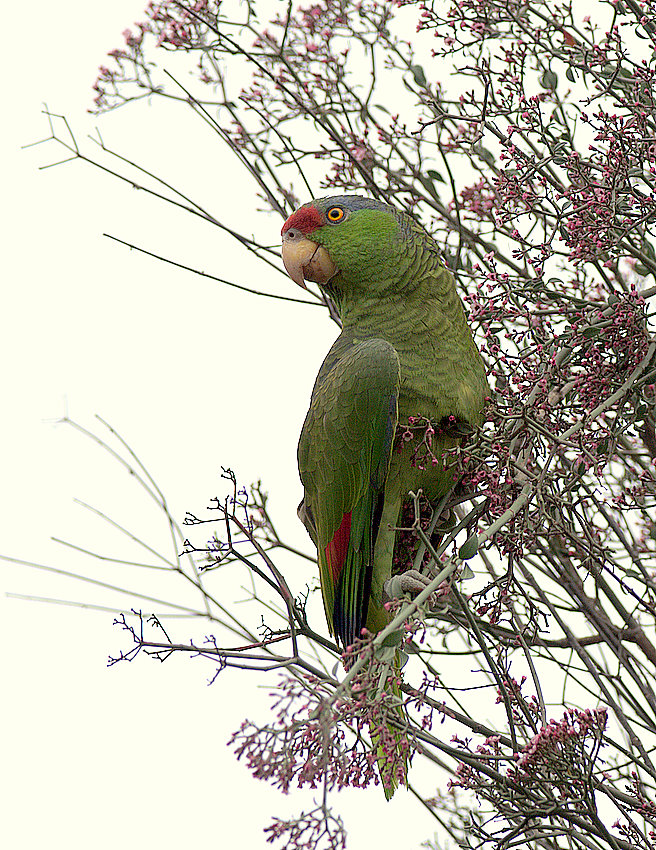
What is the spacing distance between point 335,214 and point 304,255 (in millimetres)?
65

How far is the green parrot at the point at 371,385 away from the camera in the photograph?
108 cm

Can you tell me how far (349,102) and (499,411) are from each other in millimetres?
617

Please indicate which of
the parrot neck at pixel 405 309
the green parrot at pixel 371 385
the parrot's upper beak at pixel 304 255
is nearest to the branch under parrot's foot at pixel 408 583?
the green parrot at pixel 371 385

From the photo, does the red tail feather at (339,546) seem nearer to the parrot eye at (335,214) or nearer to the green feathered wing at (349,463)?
the green feathered wing at (349,463)

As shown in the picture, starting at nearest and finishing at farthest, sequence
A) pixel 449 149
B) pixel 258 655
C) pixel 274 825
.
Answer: pixel 274 825, pixel 258 655, pixel 449 149

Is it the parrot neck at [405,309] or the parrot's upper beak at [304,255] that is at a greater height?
the parrot's upper beak at [304,255]

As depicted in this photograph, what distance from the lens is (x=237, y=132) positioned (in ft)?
4.34

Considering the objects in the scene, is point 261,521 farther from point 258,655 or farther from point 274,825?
point 274,825

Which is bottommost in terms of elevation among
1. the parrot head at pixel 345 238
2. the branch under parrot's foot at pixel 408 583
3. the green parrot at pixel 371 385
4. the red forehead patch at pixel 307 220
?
the branch under parrot's foot at pixel 408 583

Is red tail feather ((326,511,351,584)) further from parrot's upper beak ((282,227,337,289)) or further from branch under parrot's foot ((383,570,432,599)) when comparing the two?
parrot's upper beak ((282,227,337,289))

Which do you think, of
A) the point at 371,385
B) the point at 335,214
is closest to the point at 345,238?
the point at 335,214

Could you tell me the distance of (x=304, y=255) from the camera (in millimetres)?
1173

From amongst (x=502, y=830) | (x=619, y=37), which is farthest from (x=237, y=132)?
(x=502, y=830)

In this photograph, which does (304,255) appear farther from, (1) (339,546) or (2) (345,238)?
(1) (339,546)
